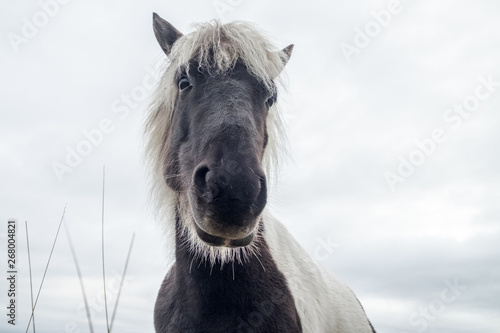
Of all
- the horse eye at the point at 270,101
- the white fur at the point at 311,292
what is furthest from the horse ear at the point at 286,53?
Result: the white fur at the point at 311,292

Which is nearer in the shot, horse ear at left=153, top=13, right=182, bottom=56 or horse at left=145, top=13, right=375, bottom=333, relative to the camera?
horse at left=145, top=13, right=375, bottom=333

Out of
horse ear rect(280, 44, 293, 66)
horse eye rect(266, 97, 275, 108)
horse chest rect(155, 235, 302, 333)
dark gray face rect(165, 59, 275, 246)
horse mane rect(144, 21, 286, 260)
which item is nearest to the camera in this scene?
dark gray face rect(165, 59, 275, 246)

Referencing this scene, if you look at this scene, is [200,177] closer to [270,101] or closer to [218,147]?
[218,147]

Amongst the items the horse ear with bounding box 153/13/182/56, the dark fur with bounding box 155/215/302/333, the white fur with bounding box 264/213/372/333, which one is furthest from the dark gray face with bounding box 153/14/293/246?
the white fur with bounding box 264/213/372/333

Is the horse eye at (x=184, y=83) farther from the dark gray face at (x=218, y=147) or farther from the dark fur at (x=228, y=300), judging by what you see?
the dark fur at (x=228, y=300)

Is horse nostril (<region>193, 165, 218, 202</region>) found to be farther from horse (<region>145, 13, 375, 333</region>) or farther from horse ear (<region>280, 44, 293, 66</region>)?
horse ear (<region>280, 44, 293, 66</region>)

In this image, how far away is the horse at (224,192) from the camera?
271 centimetres

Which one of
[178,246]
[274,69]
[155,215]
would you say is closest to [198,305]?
[178,246]

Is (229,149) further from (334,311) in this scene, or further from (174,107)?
(334,311)

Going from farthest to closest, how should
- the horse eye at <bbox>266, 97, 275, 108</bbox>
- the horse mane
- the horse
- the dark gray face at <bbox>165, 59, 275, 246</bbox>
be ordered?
the horse eye at <bbox>266, 97, 275, 108</bbox> → the horse mane → the horse → the dark gray face at <bbox>165, 59, 275, 246</bbox>

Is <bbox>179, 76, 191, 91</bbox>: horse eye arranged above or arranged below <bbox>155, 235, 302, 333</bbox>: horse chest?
above

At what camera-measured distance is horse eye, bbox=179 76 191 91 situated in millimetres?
3707

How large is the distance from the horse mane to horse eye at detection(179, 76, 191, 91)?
0.30ft

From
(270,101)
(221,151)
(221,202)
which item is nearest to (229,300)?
(221,202)
